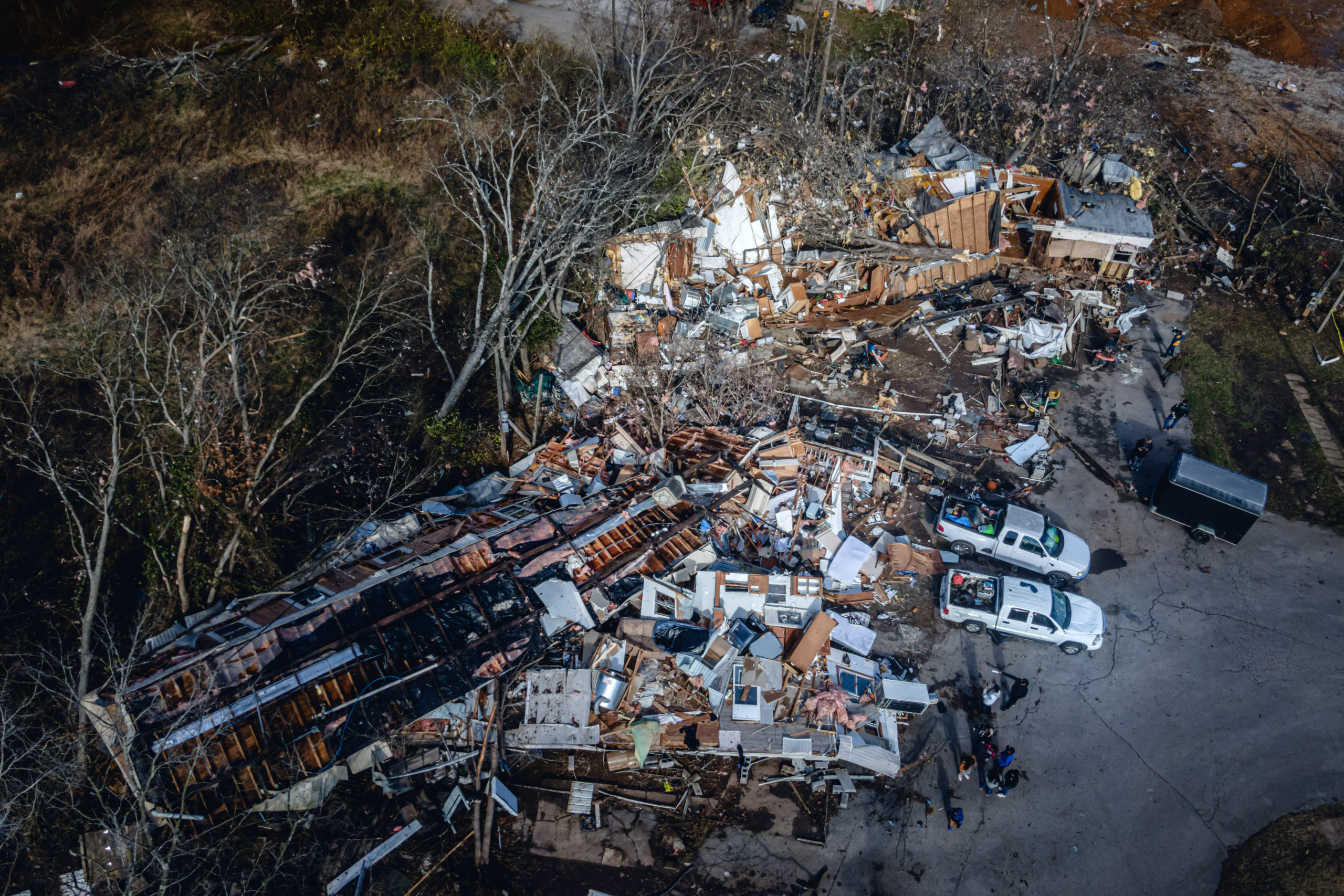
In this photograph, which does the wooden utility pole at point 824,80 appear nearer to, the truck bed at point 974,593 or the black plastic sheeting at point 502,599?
the truck bed at point 974,593

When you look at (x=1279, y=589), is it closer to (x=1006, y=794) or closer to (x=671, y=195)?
(x=1006, y=794)

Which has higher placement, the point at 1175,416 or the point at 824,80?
the point at 824,80

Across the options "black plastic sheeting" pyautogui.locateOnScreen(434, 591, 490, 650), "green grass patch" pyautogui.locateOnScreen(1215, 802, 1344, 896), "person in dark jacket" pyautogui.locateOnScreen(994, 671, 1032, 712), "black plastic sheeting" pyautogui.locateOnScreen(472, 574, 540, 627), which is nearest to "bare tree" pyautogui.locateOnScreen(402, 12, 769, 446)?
"black plastic sheeting" pyautogui.locateOnScreen(472, 574, 540, 627)

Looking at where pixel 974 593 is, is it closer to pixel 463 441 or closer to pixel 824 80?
pixel 463 441

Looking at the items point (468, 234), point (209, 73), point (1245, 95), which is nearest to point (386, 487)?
point (468, 234)

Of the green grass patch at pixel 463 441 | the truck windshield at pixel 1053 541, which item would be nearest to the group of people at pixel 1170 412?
the truck windshield at pixel 1053 541

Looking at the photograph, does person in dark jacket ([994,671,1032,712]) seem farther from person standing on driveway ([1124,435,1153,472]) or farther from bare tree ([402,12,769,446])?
bare tree ([402,12,769,446])

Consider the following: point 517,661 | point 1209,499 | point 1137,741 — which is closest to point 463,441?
point 517,661
